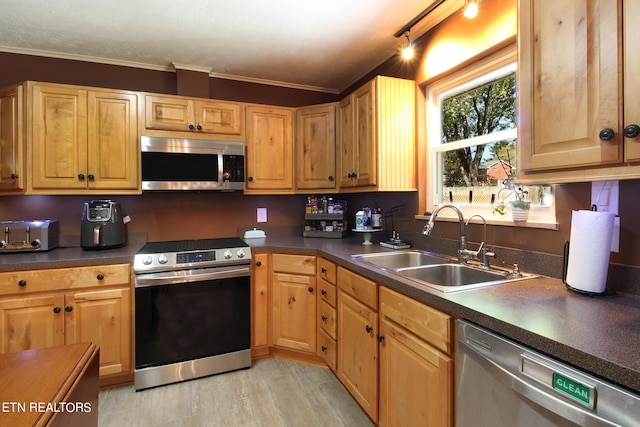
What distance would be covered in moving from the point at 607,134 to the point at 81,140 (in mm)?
2954

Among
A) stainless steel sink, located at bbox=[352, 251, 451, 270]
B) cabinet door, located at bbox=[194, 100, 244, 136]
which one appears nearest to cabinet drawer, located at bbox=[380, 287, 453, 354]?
stainless steel sink, located at bbox=[352, 251, 451, 270]

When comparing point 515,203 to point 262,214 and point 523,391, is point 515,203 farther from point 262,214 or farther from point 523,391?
point 262,214

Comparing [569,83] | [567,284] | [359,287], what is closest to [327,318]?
[359,287]

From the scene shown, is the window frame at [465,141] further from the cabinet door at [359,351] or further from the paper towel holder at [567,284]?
the cabinet door at [359,351]

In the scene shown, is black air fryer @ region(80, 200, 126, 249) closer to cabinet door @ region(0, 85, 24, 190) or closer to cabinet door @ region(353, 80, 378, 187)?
cabinet door @ region(0, 85, 24, 190)

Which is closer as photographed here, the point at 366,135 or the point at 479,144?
the point at 479,144

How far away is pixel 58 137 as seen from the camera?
2.27m

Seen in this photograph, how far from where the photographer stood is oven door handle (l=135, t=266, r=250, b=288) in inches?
83.7

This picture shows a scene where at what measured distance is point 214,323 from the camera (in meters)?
2.30

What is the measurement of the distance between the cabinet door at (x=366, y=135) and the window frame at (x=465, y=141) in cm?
38

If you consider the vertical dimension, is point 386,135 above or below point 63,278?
above

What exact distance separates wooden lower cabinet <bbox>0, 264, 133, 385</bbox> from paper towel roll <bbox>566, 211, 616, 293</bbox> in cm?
246

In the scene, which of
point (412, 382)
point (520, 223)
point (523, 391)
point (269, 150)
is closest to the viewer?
point (523, 391)

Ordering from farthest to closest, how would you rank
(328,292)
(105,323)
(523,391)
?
(328,292) < (105,323) < (523,391)
